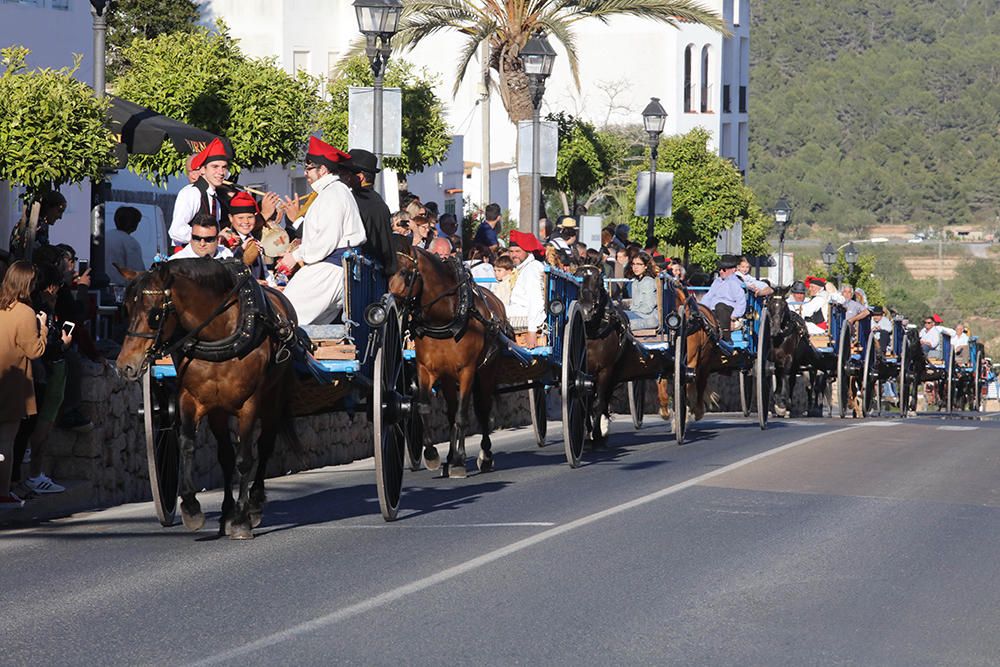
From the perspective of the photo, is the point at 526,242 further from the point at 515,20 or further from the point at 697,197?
the point at 697,197

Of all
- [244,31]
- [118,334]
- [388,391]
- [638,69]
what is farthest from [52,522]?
[638,69]

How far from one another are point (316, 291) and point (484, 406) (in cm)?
381

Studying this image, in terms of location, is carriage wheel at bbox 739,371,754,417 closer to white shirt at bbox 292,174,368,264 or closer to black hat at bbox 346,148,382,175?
black hat at bbox 346,148,382,175

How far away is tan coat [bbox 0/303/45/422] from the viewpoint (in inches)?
486

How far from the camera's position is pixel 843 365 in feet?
91.9

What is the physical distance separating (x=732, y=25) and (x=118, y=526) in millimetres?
66795

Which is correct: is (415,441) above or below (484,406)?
below

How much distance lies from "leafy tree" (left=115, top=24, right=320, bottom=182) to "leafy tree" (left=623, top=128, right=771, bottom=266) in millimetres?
28860

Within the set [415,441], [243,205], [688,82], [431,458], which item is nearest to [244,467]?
[243,205]

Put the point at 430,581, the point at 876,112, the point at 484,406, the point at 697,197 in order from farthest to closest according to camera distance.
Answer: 1. the point at 876,112
2. the point at 697,197
3. the point at 484,406
4. the point at 430,581

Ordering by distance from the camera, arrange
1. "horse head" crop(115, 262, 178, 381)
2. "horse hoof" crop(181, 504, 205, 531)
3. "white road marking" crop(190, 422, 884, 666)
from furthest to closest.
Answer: "horse hoof" crop(181, 504, 205, 531)
"horse head" crop(115, 262, 178, 381)
"white road marking" crop(190, 422, 884, 666)

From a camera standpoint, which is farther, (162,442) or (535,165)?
(535,165)

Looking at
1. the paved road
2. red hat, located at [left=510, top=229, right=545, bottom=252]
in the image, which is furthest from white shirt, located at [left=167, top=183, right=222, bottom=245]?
red hat, located at [left=510, top=229, right=545, bottom=252]

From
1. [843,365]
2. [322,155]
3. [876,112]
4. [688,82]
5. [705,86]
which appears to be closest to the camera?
[322,155]
